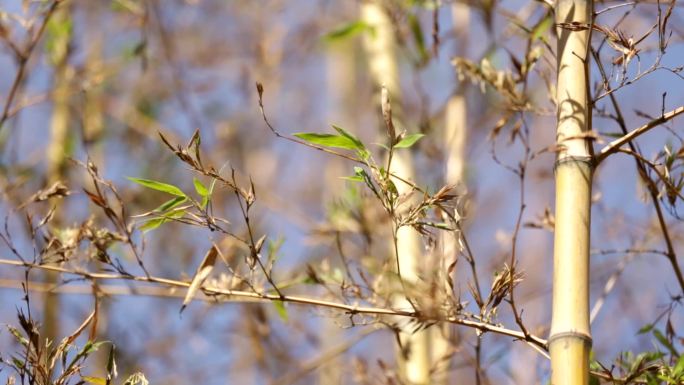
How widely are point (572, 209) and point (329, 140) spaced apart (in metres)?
0.30

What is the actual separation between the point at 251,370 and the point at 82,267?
323cm

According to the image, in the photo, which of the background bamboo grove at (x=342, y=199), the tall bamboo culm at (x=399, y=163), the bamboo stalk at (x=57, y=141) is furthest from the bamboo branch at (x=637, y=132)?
the bamboo stalk at (x=57, y=141)

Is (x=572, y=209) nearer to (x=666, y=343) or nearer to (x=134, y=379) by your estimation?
(x=666, y=343)

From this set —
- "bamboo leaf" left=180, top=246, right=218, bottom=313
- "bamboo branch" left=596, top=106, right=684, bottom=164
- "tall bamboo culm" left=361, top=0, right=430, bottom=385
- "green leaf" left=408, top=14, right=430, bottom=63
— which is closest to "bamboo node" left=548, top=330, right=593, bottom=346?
"bamboo branch" left=596, top=106, right=684, bottom=164

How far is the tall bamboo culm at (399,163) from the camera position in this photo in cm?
193


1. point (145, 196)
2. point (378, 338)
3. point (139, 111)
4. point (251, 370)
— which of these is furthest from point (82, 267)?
point (378, 338)

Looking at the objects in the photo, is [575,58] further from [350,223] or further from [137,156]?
[137,156]

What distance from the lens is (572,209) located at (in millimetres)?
963

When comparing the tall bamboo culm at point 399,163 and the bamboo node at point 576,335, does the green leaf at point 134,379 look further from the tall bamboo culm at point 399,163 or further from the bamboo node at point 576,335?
the tall bamboo culm at point 399,163

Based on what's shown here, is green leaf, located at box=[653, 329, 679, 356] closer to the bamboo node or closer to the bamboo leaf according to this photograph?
the bamboo node

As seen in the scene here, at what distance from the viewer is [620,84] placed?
97 centimetres

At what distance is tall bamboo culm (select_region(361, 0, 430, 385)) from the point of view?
193 cm

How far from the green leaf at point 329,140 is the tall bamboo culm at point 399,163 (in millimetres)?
668

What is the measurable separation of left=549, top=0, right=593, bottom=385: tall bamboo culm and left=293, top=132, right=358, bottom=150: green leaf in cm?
24
